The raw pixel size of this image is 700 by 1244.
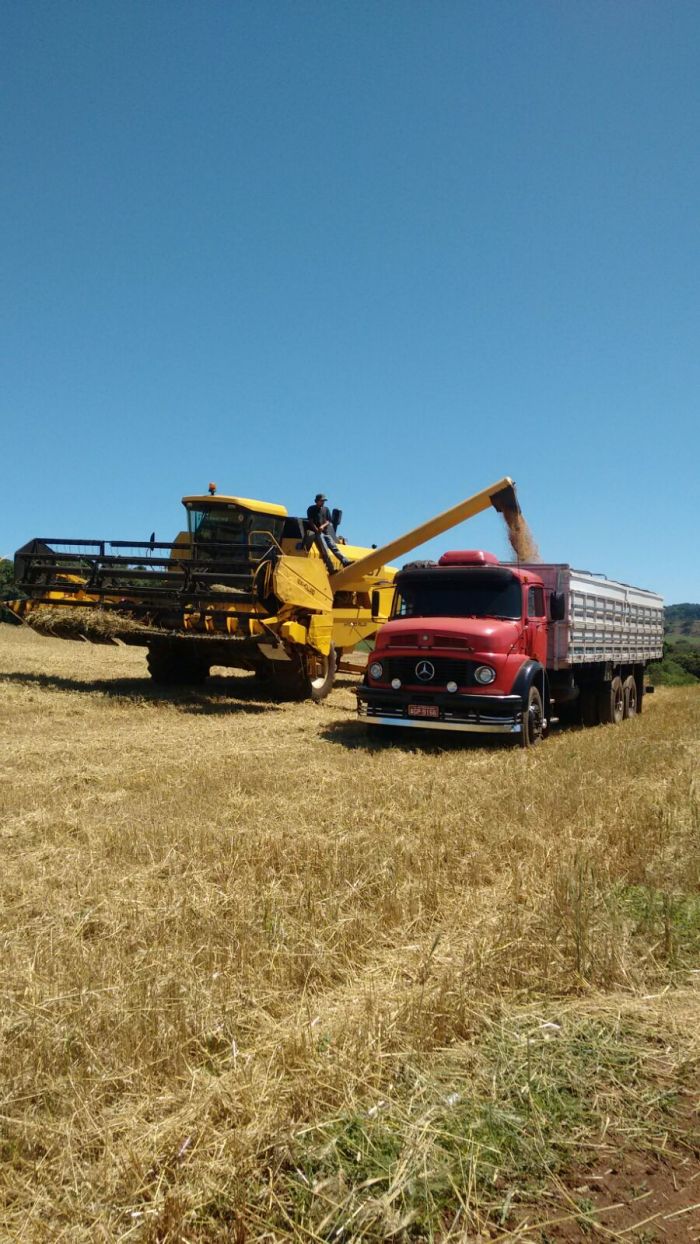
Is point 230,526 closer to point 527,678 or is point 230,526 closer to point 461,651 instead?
point 461,651

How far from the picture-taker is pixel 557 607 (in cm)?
1155

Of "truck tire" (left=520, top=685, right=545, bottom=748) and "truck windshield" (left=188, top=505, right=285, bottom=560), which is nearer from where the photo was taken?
"truck tire" (left=520, top=685, right=545, bottom=748)

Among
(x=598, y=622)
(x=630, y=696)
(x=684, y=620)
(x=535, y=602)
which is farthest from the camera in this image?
(x=684, y=620)

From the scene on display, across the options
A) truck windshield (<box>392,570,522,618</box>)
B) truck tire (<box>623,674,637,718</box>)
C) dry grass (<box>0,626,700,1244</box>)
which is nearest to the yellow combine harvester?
truck windshield (<box>392,570,522,618</box>)

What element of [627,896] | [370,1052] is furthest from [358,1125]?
[627,896]

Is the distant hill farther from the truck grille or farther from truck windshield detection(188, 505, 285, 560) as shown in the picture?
the truck grille

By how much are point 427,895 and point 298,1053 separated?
188 centimetres

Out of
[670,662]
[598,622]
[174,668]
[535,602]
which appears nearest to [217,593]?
[174,668]

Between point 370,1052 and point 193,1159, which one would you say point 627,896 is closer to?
point 370,1052

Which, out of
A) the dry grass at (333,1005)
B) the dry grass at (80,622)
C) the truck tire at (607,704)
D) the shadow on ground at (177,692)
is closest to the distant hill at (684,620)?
the truck tire at (607,704)

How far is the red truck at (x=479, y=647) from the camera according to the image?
10.2 m

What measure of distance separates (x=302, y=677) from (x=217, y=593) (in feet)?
7.07

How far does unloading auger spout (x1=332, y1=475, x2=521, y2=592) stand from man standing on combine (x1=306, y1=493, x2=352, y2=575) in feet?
1.35

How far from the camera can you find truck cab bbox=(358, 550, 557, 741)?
10.2 meters
